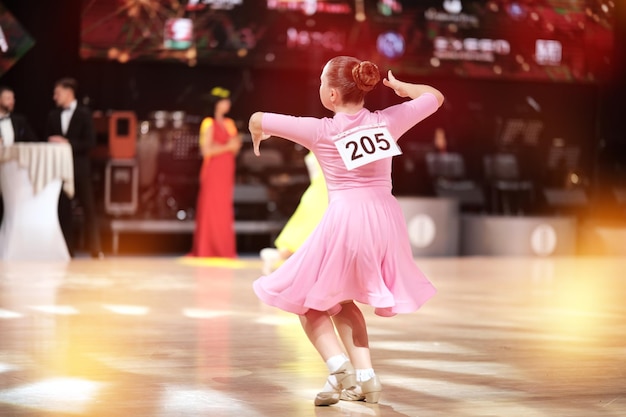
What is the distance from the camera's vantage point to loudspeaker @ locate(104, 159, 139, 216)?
1072cm

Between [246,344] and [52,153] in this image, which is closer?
[246,344]

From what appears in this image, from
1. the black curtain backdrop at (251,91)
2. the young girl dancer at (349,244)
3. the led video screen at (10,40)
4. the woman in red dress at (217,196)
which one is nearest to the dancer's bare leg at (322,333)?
the young girl dancer at (349,244)

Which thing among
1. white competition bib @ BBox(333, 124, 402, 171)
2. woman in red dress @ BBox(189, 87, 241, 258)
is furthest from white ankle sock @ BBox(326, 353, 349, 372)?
woman in red dress @ BBox(189, 87, 241, 258)

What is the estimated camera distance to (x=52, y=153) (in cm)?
906

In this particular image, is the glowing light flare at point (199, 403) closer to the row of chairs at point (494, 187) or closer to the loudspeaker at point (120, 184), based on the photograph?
the loudspeaker at point (120, 184)

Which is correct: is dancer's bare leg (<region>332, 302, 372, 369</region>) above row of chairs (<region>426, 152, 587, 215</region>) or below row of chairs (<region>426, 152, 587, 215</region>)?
below

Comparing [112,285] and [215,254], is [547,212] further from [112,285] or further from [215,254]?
[112,285]

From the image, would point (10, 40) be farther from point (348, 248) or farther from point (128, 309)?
point (348, 248)

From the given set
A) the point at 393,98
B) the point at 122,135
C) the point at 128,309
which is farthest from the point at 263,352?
the point at 393,98

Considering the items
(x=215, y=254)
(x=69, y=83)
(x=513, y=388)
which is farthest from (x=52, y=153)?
(x=513, y=388)

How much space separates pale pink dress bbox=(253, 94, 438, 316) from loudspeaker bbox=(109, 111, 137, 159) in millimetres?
7139

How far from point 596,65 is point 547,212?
1.85 metres

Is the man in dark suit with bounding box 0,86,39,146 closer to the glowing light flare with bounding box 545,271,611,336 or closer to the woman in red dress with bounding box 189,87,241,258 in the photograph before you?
the woman in red dress with bounding box 189,87,241,258

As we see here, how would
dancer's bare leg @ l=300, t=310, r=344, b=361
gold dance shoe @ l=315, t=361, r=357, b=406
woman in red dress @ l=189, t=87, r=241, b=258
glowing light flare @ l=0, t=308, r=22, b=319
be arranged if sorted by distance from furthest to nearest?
woman in red dress @ l=189, t=87, r=241, b=258
glowing light flare @ l=0, t=308, r=22, b=319
dancer's bare leg @ l=300, t=310, r=344, b=361
gold dance shoe @ l=315, t=361, r=357, b=406
